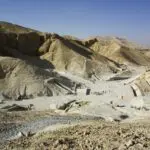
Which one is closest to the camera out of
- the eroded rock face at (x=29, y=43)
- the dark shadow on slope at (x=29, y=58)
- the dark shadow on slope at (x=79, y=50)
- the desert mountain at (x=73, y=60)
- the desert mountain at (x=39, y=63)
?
the desert mountain at (x=39, y=63)

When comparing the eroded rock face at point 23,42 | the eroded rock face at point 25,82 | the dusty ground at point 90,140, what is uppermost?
the eroded rock face at point 23,42

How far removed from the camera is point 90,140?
565 inches

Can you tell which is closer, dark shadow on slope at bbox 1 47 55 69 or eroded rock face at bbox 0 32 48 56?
dark shadow on slope at bbox 1 47 55 69

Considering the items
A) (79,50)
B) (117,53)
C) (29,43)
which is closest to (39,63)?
(29,43)

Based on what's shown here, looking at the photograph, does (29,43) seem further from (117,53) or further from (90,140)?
(90,140)

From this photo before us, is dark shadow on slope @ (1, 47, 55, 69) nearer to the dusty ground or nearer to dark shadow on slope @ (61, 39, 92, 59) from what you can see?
dark shadow on slope @ (61, 39, 92, 59)

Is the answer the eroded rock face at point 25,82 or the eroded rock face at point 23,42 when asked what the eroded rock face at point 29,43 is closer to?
the eroded rock face at point 23,42

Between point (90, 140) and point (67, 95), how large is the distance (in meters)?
27.4

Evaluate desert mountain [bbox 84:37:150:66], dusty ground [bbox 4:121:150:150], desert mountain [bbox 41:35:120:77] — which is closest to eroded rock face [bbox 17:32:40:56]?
desert mountain [bbox 41:35:120:77]

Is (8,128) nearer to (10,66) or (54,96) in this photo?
(54,96)

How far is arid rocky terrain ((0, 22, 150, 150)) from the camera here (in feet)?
50.2

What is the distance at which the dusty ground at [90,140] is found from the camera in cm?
1365

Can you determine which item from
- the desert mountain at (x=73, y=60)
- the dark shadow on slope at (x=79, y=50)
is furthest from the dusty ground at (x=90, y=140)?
the dark shadow on slope at (x=79, y=50)

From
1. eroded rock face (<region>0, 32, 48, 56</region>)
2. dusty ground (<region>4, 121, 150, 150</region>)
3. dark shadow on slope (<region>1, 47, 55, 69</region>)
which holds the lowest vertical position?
dusty ground (<region>4, 121, 150, 150</region>)
